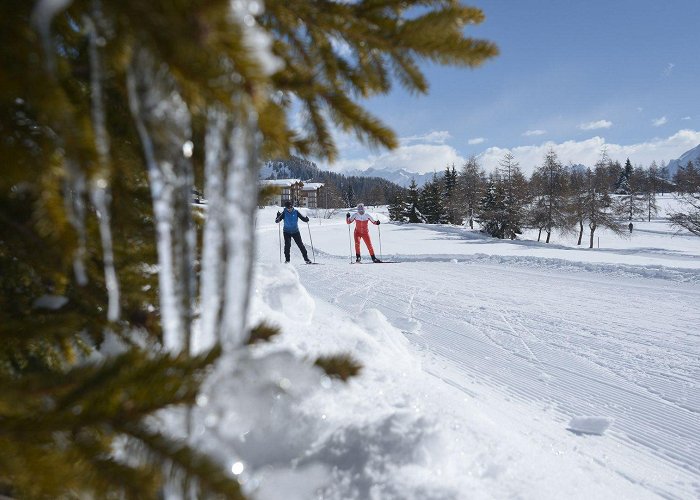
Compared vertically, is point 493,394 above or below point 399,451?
below

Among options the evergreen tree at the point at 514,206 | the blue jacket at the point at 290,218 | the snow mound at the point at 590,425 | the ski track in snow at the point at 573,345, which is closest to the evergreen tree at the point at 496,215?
the evergreen tree at the point at 514,206

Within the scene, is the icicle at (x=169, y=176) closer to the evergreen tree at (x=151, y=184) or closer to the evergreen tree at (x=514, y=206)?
the evergreen tree at (x=151, y=184)

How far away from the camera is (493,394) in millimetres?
4586

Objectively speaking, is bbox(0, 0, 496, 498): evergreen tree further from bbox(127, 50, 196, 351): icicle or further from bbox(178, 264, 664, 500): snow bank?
bbox(178, 264, 664, 500): snow bank

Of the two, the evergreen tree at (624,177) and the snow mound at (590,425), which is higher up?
the evergreen tree at (624,177)

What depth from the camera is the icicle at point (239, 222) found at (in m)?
0.84

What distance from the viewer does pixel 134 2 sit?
63cm

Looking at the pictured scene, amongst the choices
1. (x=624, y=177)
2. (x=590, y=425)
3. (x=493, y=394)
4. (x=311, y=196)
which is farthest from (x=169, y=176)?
(x=624, y=177)

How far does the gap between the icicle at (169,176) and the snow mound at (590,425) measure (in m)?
4.13

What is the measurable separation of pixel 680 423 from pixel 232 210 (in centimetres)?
511

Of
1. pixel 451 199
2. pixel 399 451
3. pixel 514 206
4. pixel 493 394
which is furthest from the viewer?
pixel 451 199

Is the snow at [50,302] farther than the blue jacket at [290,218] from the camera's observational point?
No

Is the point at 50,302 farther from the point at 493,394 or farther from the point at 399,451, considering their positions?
the point at 493,394

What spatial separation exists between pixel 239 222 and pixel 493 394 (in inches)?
178
